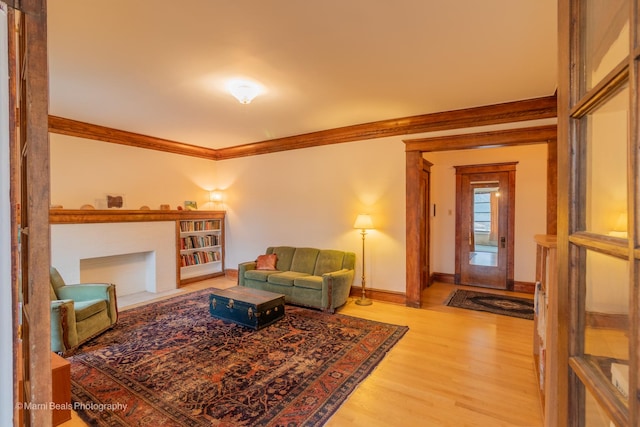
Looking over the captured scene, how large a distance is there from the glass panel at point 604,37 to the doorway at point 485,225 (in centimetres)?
552

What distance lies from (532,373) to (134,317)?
4638mm

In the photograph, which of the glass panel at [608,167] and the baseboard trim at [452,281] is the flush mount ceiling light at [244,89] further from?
the baseboard trim at [452,281]

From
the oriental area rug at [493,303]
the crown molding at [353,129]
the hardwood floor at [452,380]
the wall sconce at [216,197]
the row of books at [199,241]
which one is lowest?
the hardwood floor at [452,380]

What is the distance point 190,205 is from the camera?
246 inches

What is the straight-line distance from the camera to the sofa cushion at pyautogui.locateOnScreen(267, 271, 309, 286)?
4.70 metres

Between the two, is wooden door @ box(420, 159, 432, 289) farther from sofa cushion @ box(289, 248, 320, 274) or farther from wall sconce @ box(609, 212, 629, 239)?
wall sconce @ box(609, 212, 629, 239)

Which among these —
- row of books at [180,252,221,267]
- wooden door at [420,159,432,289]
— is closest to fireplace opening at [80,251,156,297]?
row of books at [180,252,221,267]

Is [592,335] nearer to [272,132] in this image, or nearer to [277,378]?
[277,378]

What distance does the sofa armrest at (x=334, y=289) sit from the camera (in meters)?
4.29

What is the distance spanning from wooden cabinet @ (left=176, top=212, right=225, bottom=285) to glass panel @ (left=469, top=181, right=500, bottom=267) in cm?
527

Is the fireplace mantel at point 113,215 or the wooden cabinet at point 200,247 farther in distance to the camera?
the wooden cabinet at point 200,247

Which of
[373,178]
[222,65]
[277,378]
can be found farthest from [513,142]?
[277,378]

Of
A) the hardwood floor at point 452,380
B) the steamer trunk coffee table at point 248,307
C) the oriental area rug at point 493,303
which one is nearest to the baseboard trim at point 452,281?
the oriental area rug at point 493,303

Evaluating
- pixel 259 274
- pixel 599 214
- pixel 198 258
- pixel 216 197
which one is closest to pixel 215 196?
pixel 216 197
